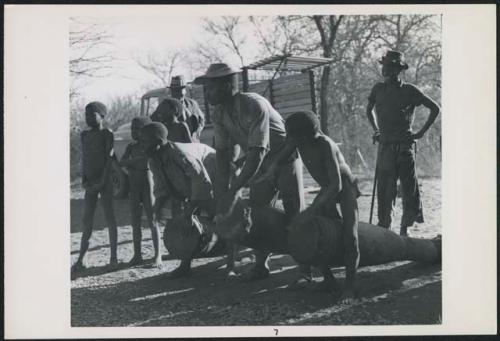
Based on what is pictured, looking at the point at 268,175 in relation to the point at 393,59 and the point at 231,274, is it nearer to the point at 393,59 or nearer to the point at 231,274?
the point at 231,274

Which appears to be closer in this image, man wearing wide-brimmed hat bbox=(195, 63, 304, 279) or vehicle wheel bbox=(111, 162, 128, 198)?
man wearing wide-brimmed hat bbox=(195, 63, 304, 279)

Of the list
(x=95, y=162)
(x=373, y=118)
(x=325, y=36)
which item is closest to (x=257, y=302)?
(x=95, y=162)

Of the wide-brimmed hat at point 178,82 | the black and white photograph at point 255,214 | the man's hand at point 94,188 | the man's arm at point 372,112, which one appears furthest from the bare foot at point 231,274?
the wide-brimmed hat at point 178,82

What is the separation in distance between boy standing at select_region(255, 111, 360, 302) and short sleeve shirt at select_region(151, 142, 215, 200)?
2.40 ft

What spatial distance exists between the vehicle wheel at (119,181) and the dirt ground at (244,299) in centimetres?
79

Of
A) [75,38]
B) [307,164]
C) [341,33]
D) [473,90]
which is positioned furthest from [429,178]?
[75,38]

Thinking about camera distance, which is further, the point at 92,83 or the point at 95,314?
the point at 92,83

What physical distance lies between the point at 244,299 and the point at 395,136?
2356mm

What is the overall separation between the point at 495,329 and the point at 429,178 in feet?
13.8

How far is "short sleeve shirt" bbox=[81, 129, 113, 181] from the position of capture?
5816 mm

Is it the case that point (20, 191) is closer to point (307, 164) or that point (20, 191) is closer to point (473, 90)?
point (307, 164)

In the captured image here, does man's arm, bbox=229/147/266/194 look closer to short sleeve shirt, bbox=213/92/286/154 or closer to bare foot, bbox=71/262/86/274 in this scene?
Answer: short sleeve shirt, bbox=213/92/286/154

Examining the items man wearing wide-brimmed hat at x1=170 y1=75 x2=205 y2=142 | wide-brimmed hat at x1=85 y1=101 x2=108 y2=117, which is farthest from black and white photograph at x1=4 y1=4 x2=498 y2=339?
man wearing wide-brimmed hat at x1=170 y1=75 x2=205 y2=142

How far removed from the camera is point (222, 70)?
478 cm
